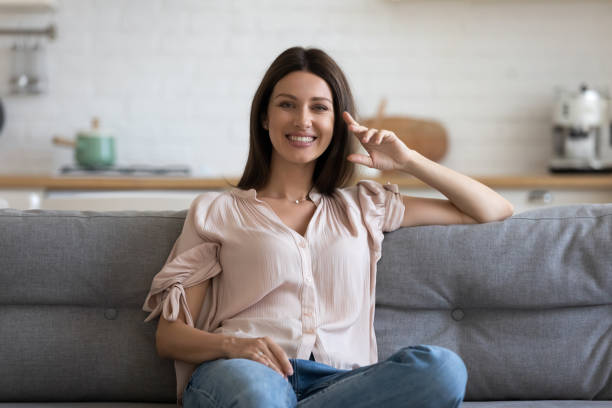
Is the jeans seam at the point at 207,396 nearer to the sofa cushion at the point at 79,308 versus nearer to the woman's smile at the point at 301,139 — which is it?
the sofa cushion at the point at 79,308

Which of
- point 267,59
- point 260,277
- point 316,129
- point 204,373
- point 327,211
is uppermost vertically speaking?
point 267,59

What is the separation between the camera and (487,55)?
12.5 ft

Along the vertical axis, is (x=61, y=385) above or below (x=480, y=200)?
below

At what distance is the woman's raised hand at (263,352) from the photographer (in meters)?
1.44

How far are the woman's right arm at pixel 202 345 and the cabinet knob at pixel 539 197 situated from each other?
203 cm

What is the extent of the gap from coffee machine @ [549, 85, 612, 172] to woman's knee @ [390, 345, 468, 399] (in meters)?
2.34

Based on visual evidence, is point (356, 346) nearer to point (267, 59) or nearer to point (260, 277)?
point (260, 277)

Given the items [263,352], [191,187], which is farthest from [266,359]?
[191,187]

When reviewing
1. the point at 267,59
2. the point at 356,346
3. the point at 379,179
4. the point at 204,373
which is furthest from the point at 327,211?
the point at 267,59

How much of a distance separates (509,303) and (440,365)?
452 millimetres

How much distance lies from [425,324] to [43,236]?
92cm

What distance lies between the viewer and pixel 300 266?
161 centimetres

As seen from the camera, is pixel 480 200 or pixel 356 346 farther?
pixel 480 200

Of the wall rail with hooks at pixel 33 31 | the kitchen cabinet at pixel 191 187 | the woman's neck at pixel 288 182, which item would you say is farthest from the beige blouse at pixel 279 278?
the wall rail with hooks at pixel 33 31
